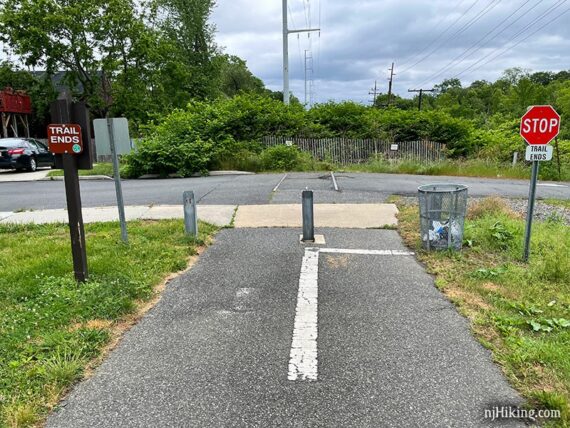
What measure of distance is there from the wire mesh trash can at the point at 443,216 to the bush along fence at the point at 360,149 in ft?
48.2

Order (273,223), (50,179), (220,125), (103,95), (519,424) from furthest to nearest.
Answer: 1. (103,95)
2. (220,125)
3. (50,179)
4. (273,223)
5. (519,424)

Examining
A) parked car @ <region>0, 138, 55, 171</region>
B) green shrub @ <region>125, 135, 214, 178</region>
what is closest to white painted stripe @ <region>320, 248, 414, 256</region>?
green shrub @ <region>125, 135, 214, 178</region>

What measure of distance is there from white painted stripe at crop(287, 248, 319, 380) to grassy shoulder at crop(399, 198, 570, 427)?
1.47 metres

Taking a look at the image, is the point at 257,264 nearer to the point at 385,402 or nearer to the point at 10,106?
the point at 385,402

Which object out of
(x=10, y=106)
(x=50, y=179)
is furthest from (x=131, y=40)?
(x=50, y=179)

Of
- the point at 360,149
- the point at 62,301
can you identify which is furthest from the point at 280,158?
the point at 62,301

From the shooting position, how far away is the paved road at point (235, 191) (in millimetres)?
11156

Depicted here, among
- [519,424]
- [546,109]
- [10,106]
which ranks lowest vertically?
[519,424]

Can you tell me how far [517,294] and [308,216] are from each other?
3.27m

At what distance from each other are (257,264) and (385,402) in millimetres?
3353

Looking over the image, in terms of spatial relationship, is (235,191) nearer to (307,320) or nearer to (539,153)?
(539,153)

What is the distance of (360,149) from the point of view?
22.3 m

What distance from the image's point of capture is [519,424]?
2.74m

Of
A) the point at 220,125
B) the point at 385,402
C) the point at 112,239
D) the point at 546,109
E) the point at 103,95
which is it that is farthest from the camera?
the point at 103,95
